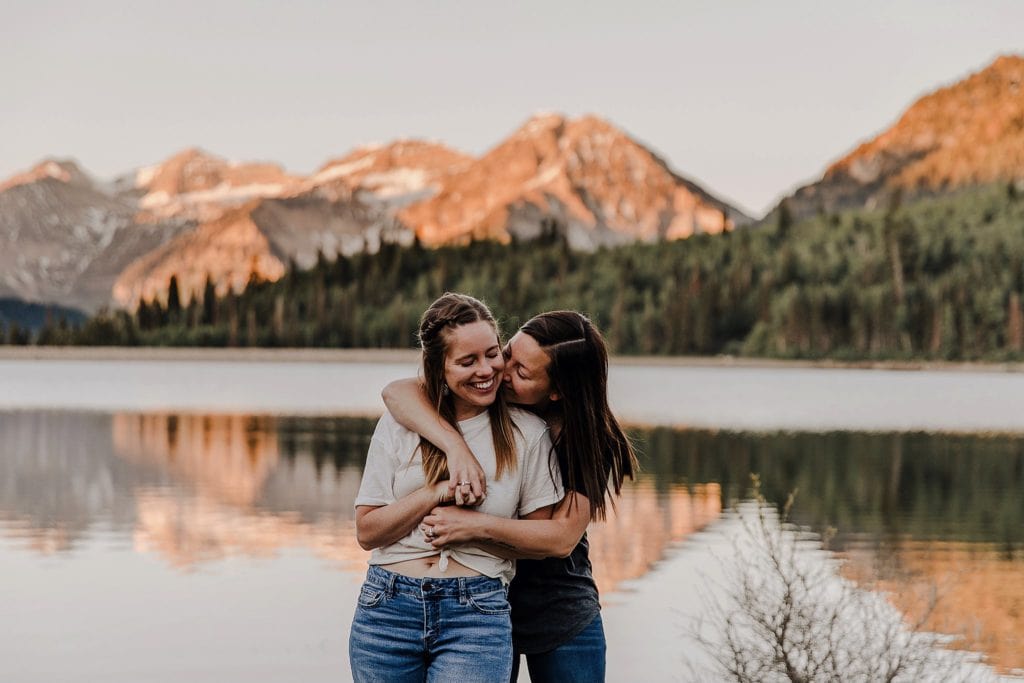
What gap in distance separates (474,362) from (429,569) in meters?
0.68

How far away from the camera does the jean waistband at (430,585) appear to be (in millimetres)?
4684

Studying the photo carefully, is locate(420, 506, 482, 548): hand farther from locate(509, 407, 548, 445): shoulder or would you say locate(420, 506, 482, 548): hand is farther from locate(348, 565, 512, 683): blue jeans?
locate(509, 407, 548, 445): shoulder

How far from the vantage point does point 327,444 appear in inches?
1730

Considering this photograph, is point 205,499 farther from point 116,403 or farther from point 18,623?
point 116,403

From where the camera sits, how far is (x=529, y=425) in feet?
16.1

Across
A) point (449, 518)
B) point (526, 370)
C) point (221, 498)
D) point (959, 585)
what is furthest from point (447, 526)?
point (221, 498)

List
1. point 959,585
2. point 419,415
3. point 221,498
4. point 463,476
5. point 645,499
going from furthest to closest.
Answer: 1. point 645,499
2. point 221,498
3. point 959,585
4. point 419,415
5. point 463,476

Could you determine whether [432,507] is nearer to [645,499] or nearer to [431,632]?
[431,632]

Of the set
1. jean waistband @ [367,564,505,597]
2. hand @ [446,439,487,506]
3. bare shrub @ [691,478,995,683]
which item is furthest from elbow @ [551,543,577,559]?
bare shrub @ [691,478,995,683]

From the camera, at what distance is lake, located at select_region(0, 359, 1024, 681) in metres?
13.4

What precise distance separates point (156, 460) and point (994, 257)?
165943 mm

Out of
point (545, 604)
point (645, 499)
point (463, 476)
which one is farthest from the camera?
point (645, 499)

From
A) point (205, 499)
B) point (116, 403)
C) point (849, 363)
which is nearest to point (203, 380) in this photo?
point (116, 403)

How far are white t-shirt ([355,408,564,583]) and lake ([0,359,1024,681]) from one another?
14.4 ft
